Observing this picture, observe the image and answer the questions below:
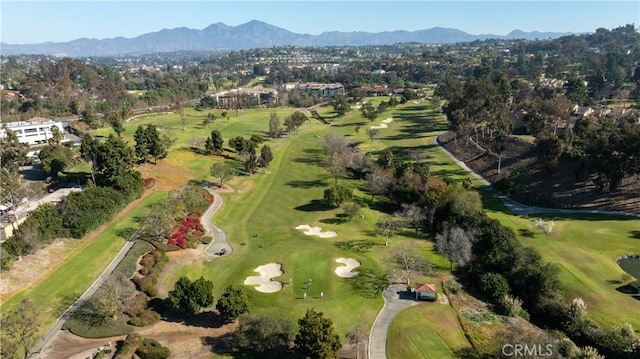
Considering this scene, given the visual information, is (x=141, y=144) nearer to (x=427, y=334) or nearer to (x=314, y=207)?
(x=314, y=207)

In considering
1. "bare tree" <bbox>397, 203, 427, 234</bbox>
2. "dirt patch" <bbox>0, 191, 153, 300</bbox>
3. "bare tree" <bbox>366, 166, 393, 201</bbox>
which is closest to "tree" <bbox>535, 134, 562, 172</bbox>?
"bare tree" <bbox>366, 166, 393, 201</bbox>

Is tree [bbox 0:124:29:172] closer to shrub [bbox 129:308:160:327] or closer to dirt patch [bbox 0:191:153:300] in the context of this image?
dirt patch [bbox 0:191:153:300]

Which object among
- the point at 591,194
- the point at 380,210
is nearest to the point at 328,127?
the point at 380,210

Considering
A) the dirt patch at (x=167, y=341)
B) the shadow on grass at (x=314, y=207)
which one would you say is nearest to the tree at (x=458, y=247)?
the shadow on grass at (x=314, y=207)

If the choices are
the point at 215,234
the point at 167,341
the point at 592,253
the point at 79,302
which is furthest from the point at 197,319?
the point at 592,253

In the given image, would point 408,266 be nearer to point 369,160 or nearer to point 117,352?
point 117,352
